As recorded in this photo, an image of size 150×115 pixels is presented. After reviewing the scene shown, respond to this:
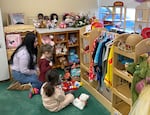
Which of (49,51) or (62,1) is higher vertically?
(62,1)

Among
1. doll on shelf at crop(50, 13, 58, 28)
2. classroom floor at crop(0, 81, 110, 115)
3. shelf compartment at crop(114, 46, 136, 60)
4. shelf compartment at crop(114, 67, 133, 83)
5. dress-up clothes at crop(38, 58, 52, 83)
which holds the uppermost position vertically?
doll on shelf at crop(50, 13, 58, 28)

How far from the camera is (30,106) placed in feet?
8.06

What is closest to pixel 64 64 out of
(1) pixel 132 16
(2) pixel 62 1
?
(2) pixel 62 1

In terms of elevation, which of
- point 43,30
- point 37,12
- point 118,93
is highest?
point 37,12

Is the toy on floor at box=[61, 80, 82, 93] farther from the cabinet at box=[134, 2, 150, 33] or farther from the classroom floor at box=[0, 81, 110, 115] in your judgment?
the cabinet at box=[134, 2, 150, 33]

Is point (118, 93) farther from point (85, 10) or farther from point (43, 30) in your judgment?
point (85, 10)

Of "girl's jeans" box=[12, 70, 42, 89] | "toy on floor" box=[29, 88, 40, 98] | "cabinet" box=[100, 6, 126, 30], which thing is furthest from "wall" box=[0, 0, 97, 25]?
"toy on floor" box=[29, 88, 40, 98]

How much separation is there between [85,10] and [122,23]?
84 centimetres

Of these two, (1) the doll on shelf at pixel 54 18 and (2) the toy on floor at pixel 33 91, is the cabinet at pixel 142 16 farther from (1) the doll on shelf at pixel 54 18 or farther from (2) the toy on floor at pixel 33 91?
(2) the toy on floor at pixel 33 91

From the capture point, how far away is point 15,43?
315 cm

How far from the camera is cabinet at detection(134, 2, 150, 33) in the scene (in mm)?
3352

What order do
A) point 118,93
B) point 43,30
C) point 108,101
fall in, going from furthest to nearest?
point 43,30
point 108,101
point 118,93

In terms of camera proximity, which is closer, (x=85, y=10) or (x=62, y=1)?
(x=62, y=1)

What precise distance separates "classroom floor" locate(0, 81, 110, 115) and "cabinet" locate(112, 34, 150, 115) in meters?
0.19
